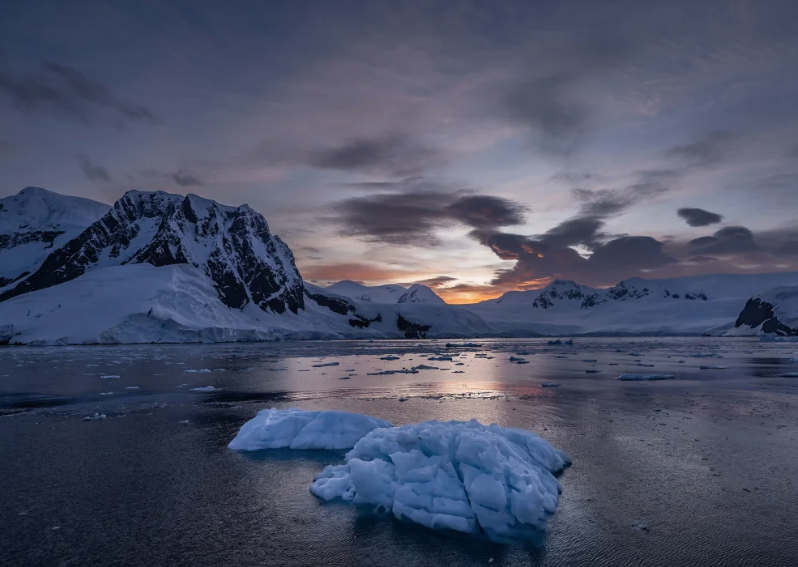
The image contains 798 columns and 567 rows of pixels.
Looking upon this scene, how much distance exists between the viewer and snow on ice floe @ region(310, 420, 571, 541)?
7527 millimetres

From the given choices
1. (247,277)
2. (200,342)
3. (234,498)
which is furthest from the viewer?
(247,277)

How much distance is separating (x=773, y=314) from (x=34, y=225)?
685 feet

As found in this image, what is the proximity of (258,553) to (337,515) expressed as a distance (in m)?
1.71

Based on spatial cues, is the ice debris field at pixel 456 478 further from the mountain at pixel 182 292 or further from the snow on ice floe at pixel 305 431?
the mountain at pixel 182 292

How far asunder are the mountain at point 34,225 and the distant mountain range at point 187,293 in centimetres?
45

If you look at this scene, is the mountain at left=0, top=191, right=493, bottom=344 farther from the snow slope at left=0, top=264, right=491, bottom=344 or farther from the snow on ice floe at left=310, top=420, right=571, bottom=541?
the snow on ice floe at left=310, top=420, right=571, bottom=541

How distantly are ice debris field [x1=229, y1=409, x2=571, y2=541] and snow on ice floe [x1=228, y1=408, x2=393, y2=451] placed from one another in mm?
2255

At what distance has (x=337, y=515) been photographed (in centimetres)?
786

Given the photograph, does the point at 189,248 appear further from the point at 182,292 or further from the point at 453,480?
the point at 453,480

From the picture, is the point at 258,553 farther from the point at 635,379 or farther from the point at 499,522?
the point at 635,379

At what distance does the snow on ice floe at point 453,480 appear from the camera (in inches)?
296

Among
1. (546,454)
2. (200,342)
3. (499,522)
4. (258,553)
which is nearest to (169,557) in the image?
(258,553)

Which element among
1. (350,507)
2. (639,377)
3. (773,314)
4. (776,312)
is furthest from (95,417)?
(773,314)

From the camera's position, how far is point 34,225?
156 m
